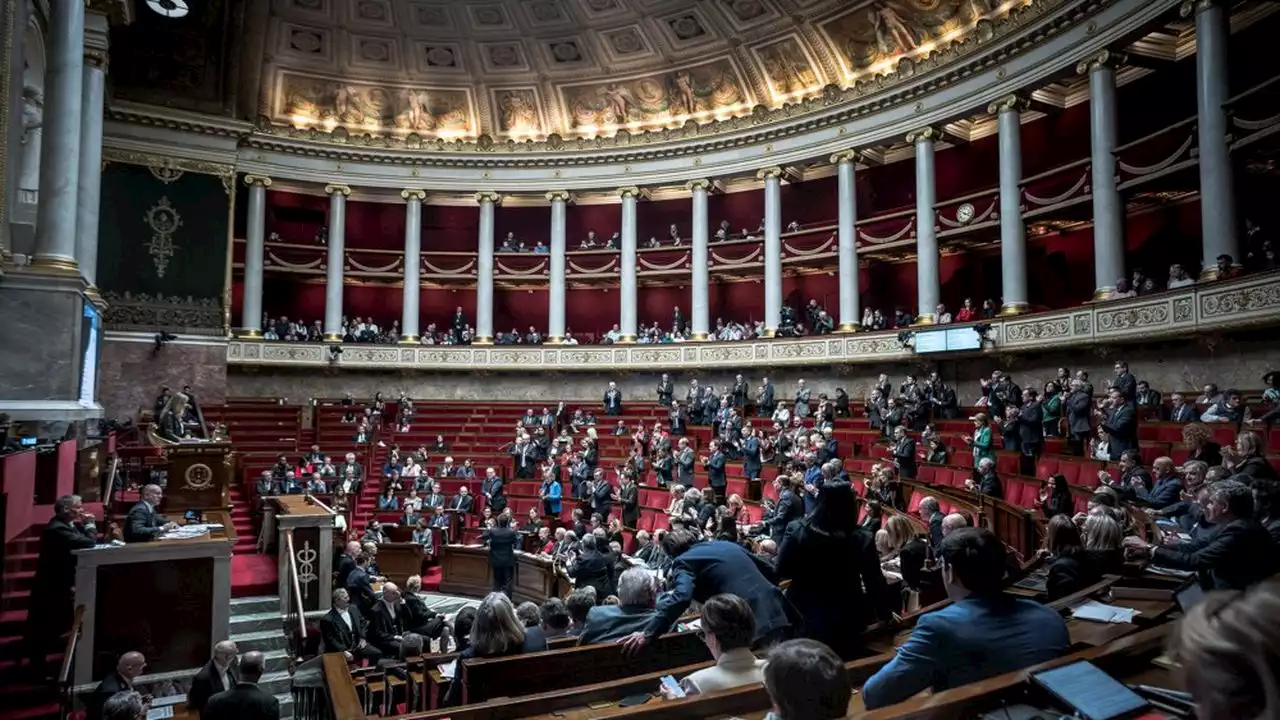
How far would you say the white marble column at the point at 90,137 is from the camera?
1312 centimetres

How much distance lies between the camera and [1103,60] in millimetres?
17078

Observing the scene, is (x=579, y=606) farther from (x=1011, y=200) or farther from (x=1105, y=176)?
(x=1011, y=200)

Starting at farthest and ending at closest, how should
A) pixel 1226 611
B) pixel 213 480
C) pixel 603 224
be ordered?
pixel 603 224 < pixel 213 480 < pixel 1226 611

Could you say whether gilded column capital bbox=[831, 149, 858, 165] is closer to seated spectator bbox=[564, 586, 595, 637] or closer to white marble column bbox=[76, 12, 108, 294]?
white marble column bbox=[76, 12, 108, 294]

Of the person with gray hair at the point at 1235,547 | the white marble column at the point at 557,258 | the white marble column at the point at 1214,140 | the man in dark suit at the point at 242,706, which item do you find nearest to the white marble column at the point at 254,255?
the white marble column at the point at 557,258

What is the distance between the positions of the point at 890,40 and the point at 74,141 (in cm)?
1985

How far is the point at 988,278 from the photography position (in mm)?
23781

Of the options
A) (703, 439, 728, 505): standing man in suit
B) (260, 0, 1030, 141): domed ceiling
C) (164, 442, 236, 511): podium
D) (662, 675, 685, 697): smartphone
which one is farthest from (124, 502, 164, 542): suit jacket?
(260, 0, 1030, 141): domed ceiling

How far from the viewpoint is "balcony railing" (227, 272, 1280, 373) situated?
519 inches

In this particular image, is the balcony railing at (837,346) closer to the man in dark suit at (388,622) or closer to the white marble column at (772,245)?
the white marble column at (772,245)

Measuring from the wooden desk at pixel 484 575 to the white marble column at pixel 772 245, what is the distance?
13187 millimetres

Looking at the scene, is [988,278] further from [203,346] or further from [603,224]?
[203,346]

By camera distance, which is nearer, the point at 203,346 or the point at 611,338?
the point at 203,346

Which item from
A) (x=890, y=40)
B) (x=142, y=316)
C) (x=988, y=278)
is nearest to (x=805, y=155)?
(x=890, y=40)
